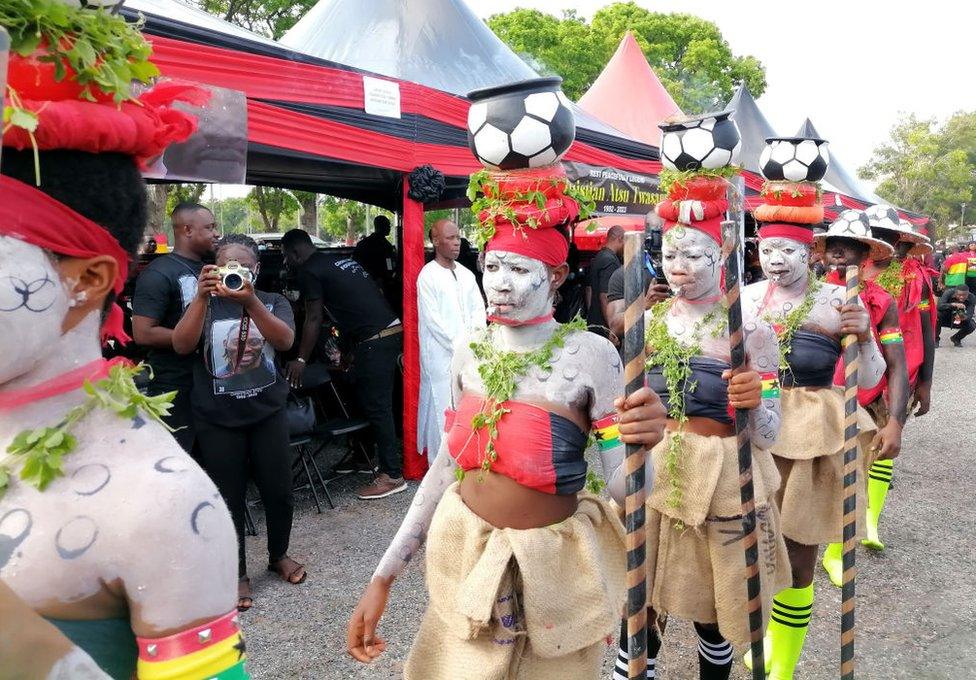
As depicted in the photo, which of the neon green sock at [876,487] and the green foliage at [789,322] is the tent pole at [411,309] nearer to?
the green foliage at [789,322]

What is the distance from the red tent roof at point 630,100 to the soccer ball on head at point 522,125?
13.2 m

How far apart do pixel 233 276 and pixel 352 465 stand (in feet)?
9.93

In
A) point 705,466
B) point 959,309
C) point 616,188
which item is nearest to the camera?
point 705,466

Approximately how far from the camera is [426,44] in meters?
7.17

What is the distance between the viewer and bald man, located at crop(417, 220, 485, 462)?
220 inches

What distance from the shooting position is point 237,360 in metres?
3.88

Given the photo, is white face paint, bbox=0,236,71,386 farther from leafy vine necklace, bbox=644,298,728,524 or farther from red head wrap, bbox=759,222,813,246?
red head wrap, bbox=759,222,813,246

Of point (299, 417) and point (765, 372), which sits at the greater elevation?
point (765, 372)

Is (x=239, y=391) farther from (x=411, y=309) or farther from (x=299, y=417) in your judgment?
(x=411, y=309)

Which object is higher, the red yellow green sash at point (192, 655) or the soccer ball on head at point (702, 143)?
the soccer ball on head at point (702, 143)

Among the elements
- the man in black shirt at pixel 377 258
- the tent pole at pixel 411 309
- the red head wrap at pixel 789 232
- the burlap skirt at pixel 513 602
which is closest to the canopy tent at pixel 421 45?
the tent pole at pixel 411 309

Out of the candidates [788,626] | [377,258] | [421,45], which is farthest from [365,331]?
[788,626]

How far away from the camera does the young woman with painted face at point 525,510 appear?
200cm

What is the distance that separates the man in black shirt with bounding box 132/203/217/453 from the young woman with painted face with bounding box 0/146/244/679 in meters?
2.76
